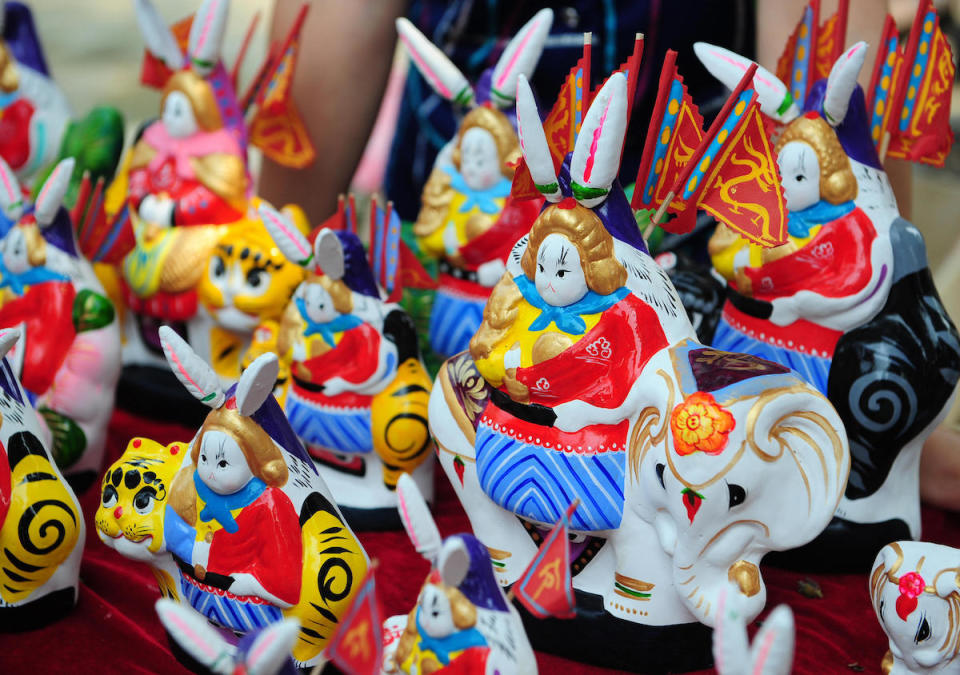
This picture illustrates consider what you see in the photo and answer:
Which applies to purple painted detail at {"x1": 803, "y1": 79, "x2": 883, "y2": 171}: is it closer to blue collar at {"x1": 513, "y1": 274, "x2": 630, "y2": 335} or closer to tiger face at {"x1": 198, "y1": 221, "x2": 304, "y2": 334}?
blue collar at {"x1": 513, "y1": 274, "x2": 630, "y2": 335}

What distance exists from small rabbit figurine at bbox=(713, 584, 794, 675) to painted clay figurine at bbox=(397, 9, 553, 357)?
0.78 m

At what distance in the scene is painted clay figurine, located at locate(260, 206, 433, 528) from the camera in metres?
1.31

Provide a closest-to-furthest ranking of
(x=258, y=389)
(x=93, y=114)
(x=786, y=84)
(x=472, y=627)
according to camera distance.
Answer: (x=472, y=627)
(x=258, y=389)
(x=786, y=84)
(x=93, y=114)

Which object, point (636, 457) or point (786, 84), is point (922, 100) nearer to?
point (786, 84)

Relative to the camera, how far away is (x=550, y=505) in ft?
3.47

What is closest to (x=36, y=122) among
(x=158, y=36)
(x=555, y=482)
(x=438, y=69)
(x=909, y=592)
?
(x=158, y=36)

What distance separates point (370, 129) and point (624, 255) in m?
1.08

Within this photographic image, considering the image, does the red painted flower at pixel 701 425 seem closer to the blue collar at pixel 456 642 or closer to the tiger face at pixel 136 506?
the blue collar at pixel 456 642

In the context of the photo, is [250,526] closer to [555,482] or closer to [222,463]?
[222,463]

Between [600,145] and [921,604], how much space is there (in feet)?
1.65

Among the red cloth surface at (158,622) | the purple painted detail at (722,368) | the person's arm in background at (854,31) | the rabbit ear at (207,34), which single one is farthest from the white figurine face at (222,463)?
the person's arm in background at (854,31)

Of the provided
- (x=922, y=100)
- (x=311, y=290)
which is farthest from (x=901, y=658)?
(x=311, y=290)

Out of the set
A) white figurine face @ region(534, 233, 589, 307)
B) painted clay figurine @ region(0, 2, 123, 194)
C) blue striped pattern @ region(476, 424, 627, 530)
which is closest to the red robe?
blue striped pattern @ region(476, 424, 627, 530)

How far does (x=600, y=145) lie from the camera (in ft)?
3.25
